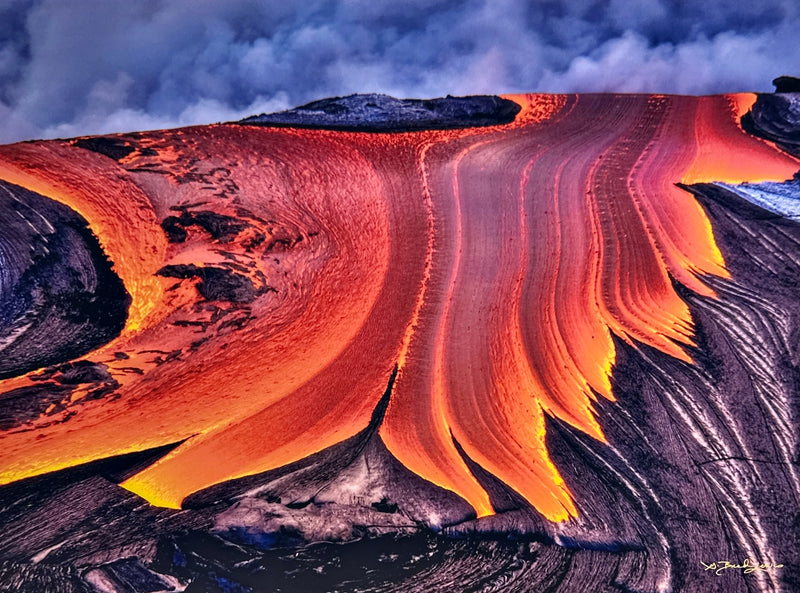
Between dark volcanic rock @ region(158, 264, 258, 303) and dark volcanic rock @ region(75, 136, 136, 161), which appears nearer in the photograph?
dark volcanic rock @ region(158, 264, 258, 303)

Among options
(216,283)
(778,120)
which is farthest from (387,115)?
(778,120)

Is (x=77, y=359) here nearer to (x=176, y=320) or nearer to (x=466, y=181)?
(x=176, y=320)

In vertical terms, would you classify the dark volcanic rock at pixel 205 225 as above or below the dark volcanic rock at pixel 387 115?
below

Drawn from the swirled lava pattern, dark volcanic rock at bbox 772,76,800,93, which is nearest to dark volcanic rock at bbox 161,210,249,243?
the swirled lava pattern

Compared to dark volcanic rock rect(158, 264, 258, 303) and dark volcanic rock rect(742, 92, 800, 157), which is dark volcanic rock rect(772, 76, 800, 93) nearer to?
dark volcanic rock rect(742, 92, 800, 157)
